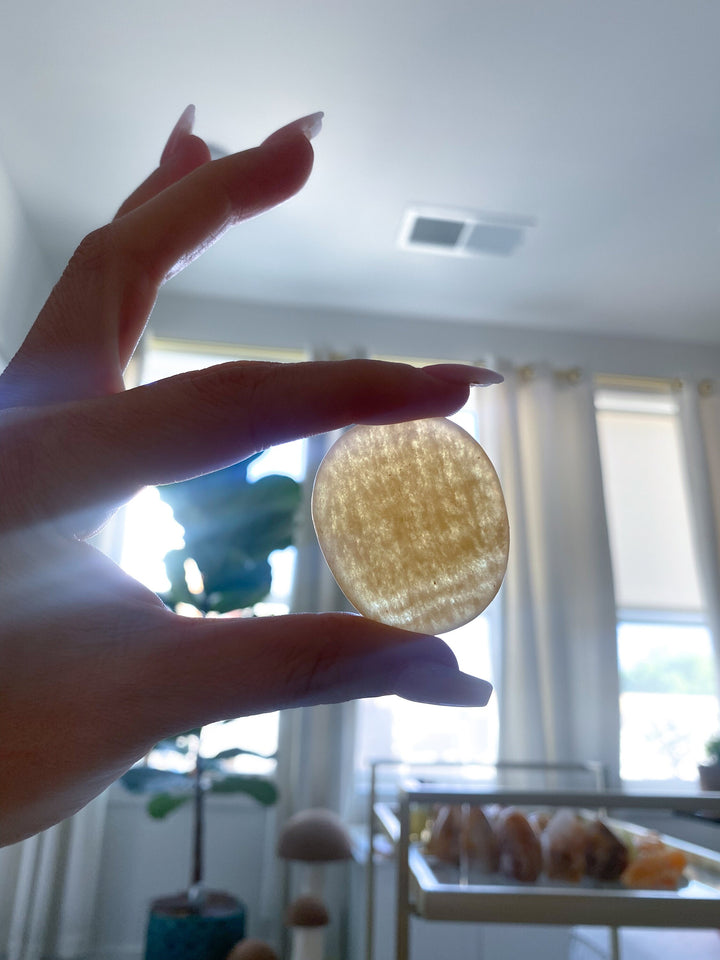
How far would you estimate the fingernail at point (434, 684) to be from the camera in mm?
329

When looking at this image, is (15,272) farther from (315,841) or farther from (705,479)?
(705,479)

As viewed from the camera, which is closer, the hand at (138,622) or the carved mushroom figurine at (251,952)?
the hand at (138,622)

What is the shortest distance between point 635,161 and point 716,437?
176 cm

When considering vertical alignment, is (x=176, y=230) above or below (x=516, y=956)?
above

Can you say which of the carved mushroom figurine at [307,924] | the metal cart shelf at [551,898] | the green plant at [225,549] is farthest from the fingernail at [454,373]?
the carved mushroom figurine at [307,924]

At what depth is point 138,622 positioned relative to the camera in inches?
13.0

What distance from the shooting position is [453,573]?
564 millimetres

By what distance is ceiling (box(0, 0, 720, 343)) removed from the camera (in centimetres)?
191

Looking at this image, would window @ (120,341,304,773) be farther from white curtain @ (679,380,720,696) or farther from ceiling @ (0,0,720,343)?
white curtain @ (679,380,720,696)

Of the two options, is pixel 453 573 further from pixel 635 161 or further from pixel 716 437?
pixel 716 437

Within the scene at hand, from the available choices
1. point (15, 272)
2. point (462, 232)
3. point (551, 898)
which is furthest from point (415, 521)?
point (15, 272)

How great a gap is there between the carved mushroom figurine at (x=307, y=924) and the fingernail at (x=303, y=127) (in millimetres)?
2338

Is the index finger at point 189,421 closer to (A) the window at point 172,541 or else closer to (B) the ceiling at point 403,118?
(B) the ceiling at point 403,118

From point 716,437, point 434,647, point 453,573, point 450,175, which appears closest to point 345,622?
point 434,647
